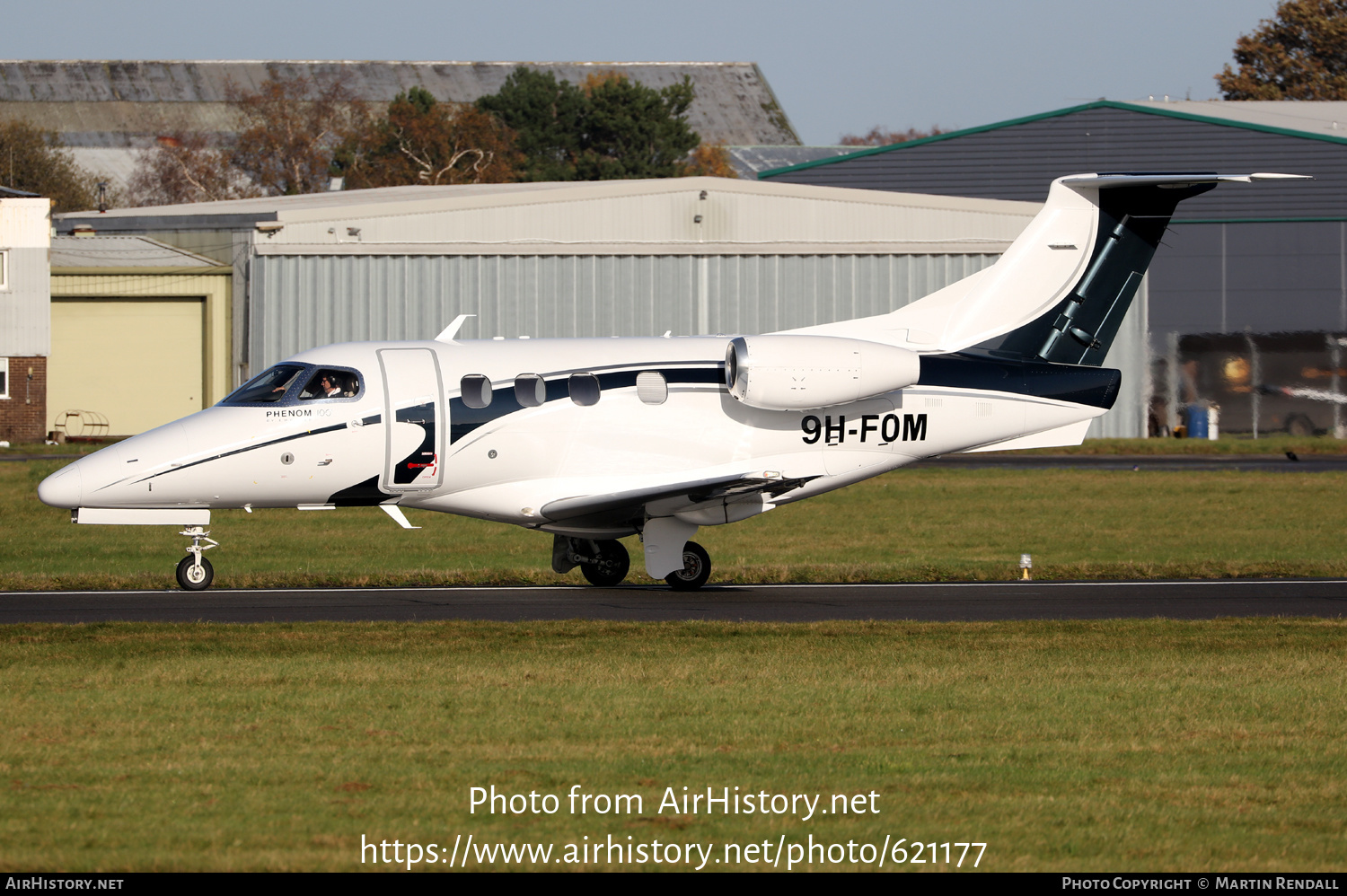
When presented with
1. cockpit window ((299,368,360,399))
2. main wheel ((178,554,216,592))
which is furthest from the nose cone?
cockpit window ((299,368,360,399))

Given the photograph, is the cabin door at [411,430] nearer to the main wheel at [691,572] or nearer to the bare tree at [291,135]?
the main wheel at [691,572]

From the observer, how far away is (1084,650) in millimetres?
14125

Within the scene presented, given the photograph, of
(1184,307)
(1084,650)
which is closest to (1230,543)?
(1084,650)

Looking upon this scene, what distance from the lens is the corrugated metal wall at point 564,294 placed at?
46219 millimetres

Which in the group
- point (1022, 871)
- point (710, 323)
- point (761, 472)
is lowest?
point (1022, 871)

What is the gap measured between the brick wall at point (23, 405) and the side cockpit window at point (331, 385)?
3528 cm

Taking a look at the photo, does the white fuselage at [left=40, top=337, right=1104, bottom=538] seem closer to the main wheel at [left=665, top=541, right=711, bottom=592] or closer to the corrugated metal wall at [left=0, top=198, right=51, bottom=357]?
the main wheel at [left=665, top=541, right=711, bottom=592]

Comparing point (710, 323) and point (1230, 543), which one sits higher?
point (710, 323)

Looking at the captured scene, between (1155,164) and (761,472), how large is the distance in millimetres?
42262

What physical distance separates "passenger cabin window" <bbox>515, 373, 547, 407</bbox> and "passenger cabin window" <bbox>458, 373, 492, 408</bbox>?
13.7 inches

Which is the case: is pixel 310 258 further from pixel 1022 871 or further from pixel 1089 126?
pixel 1022 871

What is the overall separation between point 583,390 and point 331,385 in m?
3.01

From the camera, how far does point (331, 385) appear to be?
61.2 feet

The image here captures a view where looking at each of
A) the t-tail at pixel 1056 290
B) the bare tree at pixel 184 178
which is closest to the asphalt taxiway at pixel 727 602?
the t-tail at pixel 1056 290
